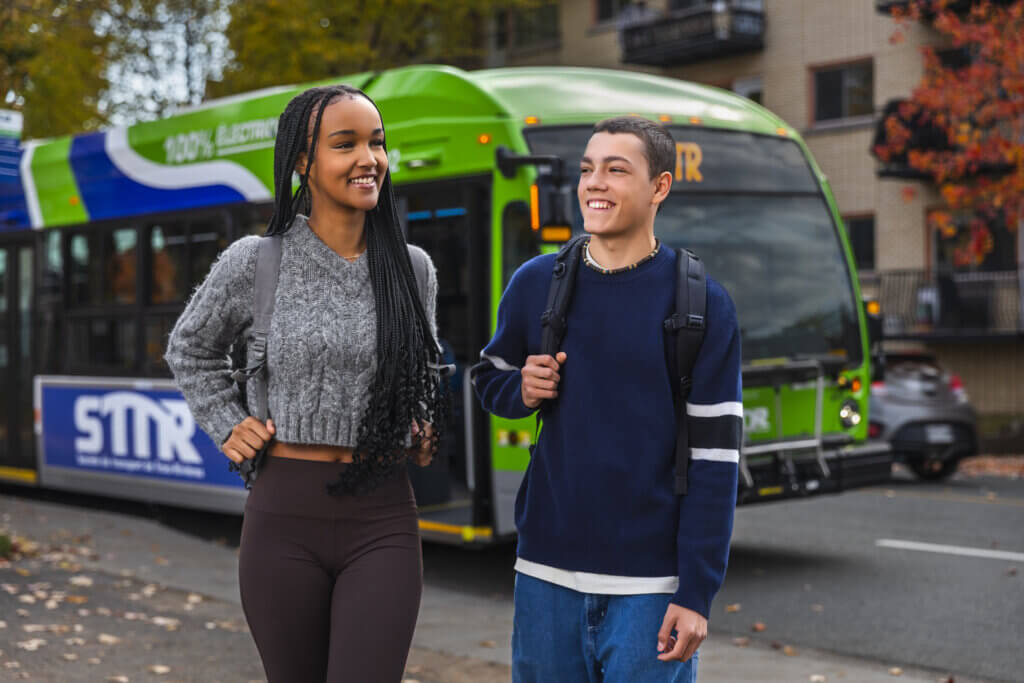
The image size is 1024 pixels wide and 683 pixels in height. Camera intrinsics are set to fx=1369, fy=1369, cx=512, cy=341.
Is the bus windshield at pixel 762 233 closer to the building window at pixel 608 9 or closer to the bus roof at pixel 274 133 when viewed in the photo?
the bus roof at pixel 274 133

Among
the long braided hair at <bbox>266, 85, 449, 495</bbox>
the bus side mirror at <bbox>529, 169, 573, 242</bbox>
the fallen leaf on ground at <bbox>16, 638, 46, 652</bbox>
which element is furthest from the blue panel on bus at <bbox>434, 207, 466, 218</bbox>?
the long braided hair at <bbox>266, 85, 449, 495</bbox>

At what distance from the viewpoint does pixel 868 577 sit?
895 centimetres

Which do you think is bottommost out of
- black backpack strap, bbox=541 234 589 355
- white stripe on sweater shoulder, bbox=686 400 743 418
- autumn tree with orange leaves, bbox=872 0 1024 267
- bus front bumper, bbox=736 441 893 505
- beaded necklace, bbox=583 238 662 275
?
bus front bumper, bbox=736 441 893 505

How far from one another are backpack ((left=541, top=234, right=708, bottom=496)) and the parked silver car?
1273cm

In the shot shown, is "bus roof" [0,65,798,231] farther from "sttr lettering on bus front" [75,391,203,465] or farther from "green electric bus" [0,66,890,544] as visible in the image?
"sttr lettering on bus front" [75,391,203,465]

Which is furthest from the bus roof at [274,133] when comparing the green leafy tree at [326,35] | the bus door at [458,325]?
the green leafy tree at [326,35]

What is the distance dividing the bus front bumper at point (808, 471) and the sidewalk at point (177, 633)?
1.49 m

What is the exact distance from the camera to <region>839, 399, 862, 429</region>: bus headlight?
9102 millimetres

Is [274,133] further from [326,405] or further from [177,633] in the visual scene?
[326,405]

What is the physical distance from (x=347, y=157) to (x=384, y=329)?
1.35 feet

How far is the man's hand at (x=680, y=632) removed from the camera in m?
2.79

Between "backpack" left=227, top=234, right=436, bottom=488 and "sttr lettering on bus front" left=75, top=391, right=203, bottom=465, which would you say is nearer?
"backpack" left=227, top=234, right=436, bottom=488

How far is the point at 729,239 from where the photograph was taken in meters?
8.59

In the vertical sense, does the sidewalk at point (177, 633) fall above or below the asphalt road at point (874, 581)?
above
